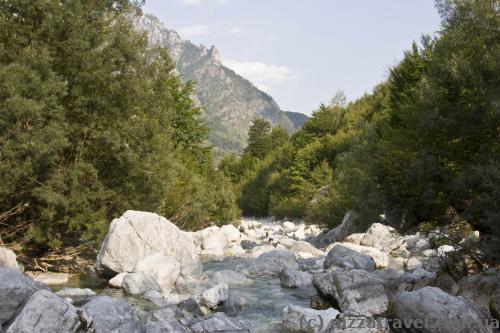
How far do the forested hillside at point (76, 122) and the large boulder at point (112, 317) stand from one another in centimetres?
849

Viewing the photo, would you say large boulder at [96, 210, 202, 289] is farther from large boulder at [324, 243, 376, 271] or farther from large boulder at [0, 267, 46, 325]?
large boulder at [0, 267, 46, 325]

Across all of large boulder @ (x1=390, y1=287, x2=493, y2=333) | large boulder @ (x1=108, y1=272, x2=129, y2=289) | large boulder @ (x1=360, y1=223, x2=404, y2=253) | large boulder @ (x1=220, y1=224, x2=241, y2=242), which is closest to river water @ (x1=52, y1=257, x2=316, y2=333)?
large boulder @ (x1=108, y1=272, x2=129, y2=289)

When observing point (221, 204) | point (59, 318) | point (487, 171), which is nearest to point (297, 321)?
point (59, 318)

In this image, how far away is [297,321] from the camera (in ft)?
39.6

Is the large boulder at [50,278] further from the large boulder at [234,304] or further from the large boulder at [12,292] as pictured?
the large boulder at [234,304]

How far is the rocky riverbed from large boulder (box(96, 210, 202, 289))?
0.13 ft

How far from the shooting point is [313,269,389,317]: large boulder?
13234 mm

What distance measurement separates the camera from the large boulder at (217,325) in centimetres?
1123

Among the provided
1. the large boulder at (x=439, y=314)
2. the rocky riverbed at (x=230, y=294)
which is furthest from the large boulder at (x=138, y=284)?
the large boulder at (x=439, y=314)

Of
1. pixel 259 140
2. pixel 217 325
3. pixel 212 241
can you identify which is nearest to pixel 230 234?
pixel 212 241

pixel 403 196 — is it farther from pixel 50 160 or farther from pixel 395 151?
pixel 50 160

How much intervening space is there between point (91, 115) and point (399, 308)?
15.7 meters

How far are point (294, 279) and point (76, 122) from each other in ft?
39.0

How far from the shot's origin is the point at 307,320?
1201 cm
